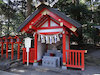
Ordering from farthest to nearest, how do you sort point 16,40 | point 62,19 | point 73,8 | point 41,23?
point 73,8
point 16,40
point 41,23
point 62,19

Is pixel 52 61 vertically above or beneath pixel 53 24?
beneath

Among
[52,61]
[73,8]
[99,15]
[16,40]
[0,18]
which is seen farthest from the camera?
[99,15]

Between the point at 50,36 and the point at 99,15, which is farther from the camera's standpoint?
the point at 99,15

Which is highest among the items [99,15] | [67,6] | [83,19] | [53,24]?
[67,6]

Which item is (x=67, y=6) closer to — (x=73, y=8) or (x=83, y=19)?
(x=73, y=8)

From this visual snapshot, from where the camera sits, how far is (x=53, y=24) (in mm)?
5969

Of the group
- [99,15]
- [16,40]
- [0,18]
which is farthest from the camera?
[99,15]

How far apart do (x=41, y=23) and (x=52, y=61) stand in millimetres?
3018

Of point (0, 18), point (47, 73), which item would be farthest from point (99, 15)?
point (0, 18)

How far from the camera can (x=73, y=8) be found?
Answer: 1206 cm

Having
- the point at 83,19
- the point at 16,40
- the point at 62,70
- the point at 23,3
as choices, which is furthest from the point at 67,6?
the point at 62,70

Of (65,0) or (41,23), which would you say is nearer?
(41,23)

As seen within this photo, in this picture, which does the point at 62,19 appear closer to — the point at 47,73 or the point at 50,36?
the point at 50,36

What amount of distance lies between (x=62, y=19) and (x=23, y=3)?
10198mm
